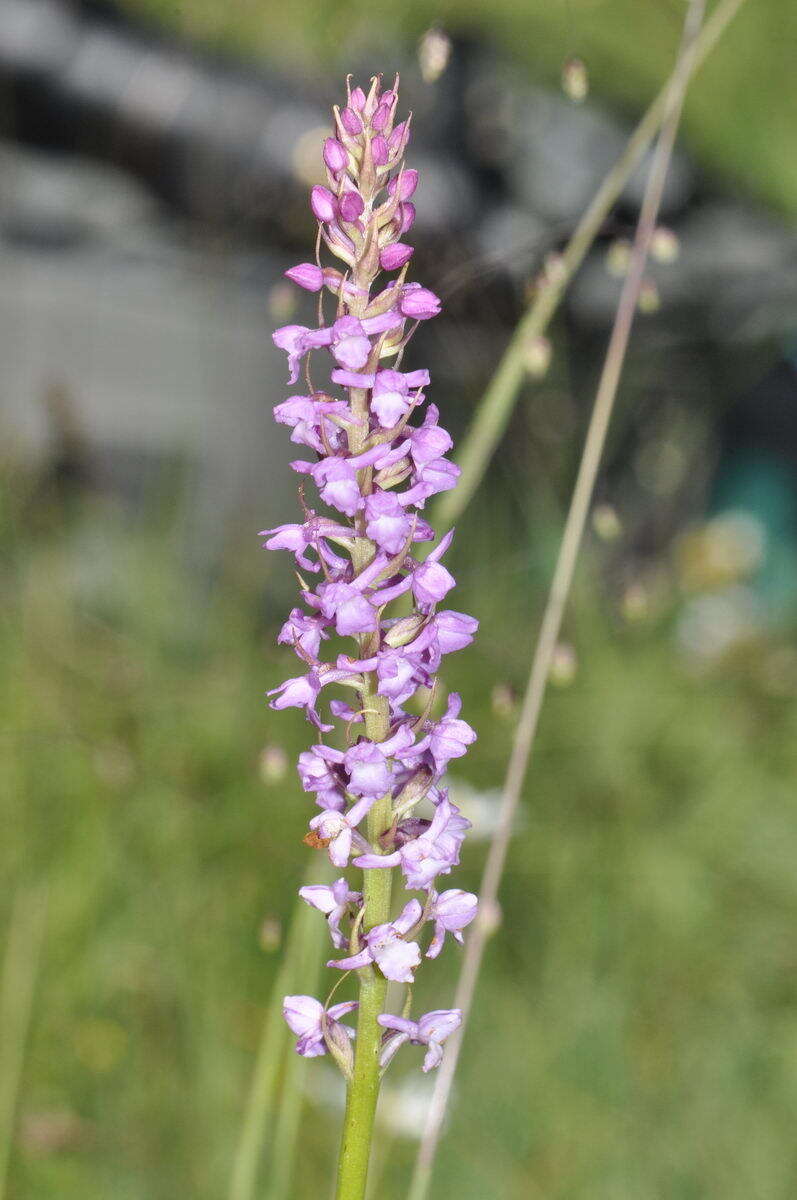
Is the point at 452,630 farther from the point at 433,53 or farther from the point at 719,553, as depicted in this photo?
the point at 719,553

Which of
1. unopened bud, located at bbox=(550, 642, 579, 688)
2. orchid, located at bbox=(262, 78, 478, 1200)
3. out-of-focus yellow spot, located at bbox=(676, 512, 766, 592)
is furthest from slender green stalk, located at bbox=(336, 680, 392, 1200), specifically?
out-of-focus yellow spot, located at bbox=(676, 512, 766, 592)

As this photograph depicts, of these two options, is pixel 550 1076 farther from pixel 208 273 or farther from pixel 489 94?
pixel 489 94

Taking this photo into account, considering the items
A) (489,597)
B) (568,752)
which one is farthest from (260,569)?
(568,752)

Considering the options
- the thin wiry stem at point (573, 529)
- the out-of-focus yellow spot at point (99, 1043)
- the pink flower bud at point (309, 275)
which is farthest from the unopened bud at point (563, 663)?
the out-of-focus yellow spot at point (99, 1043)

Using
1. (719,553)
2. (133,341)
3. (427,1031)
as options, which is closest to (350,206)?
(427,1031)

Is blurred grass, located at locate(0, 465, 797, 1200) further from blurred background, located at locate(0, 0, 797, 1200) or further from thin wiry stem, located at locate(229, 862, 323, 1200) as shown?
thin wiry stem, located at locate(229, 862, 323, 1200)

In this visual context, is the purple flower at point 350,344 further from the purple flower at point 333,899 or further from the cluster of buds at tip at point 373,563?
the purple flower at point 333,899

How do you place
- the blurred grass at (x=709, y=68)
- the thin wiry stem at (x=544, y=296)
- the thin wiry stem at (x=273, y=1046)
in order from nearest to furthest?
the thin wiry stem at (x=273, y=1046), the thin wiry stem at (x=544, y=296), the blurred grass at (x=709, y=68)
